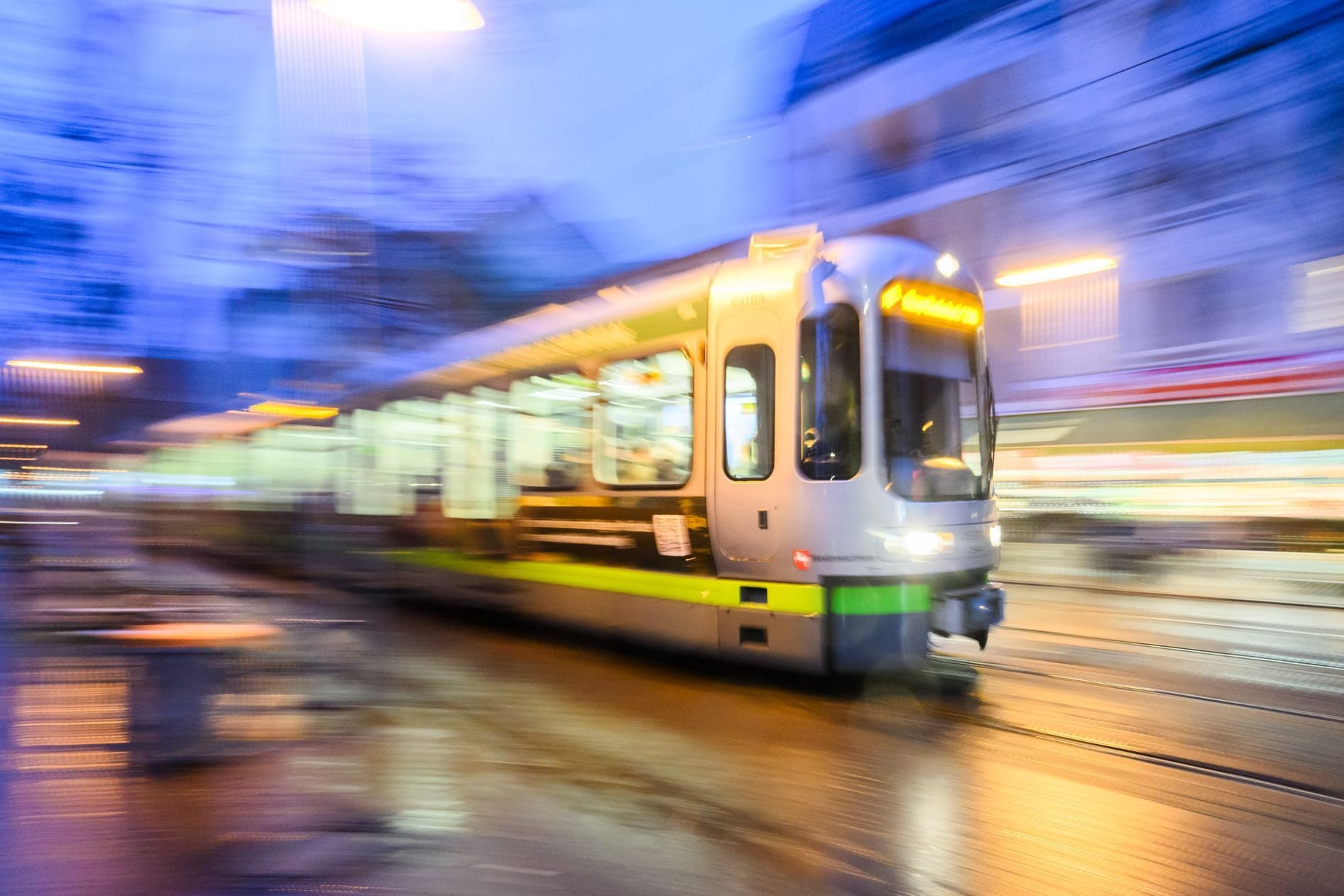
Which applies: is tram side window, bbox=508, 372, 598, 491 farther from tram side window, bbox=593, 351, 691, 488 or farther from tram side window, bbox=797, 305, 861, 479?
tram side window, bbox=797, 305, 861, 479

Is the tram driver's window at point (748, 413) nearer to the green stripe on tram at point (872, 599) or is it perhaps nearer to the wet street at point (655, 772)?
the green stripe on tram at point (872, 599)

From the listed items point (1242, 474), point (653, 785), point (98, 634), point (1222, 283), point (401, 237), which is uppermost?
point (1222, 283)

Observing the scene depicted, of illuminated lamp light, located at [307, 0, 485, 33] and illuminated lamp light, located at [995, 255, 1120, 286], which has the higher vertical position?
illuminated lamp light, located at [995, 255, 1120, 286]

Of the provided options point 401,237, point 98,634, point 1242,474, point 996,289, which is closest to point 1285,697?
point 401,237

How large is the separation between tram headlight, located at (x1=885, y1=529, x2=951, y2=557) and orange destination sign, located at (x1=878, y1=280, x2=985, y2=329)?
153 centimetres

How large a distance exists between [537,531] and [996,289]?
15157 mm

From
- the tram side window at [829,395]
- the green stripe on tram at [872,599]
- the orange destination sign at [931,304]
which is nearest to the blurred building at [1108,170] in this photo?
the orange destination sign at [931,304]

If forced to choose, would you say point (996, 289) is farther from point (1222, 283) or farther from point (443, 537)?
point (443, 537)

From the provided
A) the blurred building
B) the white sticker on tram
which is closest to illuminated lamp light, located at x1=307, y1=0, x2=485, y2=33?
the white sticker on tram

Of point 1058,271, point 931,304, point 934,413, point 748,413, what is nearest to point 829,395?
point 748,413

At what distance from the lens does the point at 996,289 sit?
21.1 metres

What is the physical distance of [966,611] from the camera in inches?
269

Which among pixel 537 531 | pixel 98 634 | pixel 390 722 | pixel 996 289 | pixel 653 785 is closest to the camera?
pixel 653 785

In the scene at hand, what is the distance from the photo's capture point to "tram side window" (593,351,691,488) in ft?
24.5
